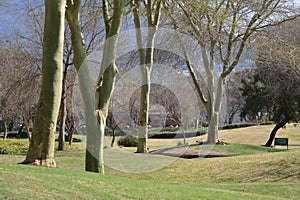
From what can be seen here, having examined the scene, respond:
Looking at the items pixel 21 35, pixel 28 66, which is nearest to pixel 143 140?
pixel 28 66

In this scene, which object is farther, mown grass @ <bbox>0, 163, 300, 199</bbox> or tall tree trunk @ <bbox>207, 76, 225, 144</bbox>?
tall tree trunk @ <bbox>207, 76, 225, 144</bbox>

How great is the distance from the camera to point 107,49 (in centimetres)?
1170

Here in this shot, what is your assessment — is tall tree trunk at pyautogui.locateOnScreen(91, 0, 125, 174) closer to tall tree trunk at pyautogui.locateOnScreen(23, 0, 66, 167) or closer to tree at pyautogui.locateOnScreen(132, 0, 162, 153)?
tall tree trunk at pyautogui.locateOnScreen(23, 0, 66, 167)

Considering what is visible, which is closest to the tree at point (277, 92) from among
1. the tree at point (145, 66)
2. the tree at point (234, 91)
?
the tree at point (145, 66)

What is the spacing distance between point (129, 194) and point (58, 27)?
167 inches

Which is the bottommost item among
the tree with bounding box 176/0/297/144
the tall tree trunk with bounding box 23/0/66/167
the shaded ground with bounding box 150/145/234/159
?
the shaded ground with bounding box 150/145/234/159

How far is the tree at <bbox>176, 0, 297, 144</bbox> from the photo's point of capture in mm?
14055

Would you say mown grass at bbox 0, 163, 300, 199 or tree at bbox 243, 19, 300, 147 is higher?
tree at bbox 243, 19, 300, 147

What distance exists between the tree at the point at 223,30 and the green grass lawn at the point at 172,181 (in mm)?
3889

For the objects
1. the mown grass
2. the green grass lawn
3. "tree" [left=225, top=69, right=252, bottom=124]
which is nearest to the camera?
the mown grass

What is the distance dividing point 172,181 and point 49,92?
22.1ft

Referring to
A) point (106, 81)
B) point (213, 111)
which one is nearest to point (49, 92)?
point (106, 81)

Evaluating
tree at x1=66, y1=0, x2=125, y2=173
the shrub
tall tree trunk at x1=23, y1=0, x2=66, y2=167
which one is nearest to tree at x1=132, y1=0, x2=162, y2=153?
tree at x1=66, y1=0, x2=125, y2=173

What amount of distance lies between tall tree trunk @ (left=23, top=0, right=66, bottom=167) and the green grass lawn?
583 millimetres
